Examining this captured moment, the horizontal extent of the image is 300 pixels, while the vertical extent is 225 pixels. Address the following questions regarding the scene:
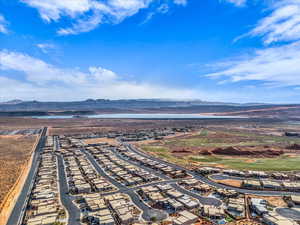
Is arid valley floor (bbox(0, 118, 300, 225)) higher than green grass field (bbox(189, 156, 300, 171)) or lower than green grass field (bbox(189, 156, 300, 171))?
higher

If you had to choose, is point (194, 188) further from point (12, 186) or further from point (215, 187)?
point (12, 186)

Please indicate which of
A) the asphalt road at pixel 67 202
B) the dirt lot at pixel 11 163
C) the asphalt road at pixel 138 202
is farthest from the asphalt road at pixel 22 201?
the asphalt road at pixel 138 202

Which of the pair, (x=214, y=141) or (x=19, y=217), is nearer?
(x=19, y=217)

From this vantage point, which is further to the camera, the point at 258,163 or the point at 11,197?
the point at 258,163

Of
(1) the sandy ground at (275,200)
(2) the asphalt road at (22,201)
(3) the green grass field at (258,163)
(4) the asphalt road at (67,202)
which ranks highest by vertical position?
(4) the asphalt road at (67,202)

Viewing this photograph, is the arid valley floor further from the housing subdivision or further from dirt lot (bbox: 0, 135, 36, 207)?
dirt lot (bbox: 0, 135, 36, 207)

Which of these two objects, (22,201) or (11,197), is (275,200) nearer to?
(22,201)

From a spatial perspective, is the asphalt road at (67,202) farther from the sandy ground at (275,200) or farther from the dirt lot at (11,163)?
the sandy ground at (275,200)

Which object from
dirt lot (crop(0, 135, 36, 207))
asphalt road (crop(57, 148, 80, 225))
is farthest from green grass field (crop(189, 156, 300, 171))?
dirt lot (crop(0, 135, 36, 207))

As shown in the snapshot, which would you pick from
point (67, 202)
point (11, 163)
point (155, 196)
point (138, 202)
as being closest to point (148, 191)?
point (155, 196)

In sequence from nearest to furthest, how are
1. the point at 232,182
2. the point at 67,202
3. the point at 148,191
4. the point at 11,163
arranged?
1. the point at 67,202
2. the point at 148,191
3. the point at 232,182
4. the point at 11,163

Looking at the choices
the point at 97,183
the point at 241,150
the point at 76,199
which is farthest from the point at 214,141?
the point at 76,199
